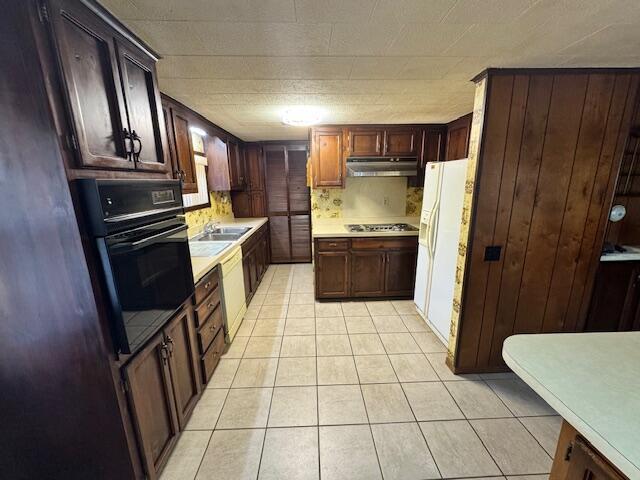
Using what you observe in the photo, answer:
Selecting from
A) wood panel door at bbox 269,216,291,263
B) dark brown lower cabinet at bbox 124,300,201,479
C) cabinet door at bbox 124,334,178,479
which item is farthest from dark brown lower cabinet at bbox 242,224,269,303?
cabinet door at bbox 124,334,178,479

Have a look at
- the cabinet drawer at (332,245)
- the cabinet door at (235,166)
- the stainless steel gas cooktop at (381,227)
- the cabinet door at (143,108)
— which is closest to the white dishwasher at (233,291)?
the cabinet drawer at (332,245)

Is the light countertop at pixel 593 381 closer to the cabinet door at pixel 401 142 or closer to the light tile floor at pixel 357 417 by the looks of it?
the light tile floor at pixel 357 417

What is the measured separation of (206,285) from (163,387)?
0.70 metres

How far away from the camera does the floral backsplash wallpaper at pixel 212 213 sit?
119 inches

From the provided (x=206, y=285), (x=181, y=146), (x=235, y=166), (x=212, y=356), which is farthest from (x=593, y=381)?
(x=235, y=166)

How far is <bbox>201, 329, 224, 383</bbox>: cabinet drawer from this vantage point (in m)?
1.94

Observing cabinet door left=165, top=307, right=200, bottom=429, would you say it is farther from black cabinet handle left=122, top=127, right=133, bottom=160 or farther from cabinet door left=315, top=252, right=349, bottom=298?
cabinet door left=315, top=252, right=349, bottom=298

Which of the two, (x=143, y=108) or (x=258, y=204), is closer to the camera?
(x=143, y=108)

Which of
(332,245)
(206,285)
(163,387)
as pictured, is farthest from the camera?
(332,245)

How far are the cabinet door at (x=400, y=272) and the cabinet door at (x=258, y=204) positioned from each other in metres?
2.36

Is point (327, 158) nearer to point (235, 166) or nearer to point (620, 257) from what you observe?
A: point (235, 166)

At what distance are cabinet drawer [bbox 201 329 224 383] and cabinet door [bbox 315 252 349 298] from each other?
1.33 meters

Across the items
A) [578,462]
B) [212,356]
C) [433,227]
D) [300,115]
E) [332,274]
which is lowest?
[212,356]

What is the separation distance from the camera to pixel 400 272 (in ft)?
10.6
